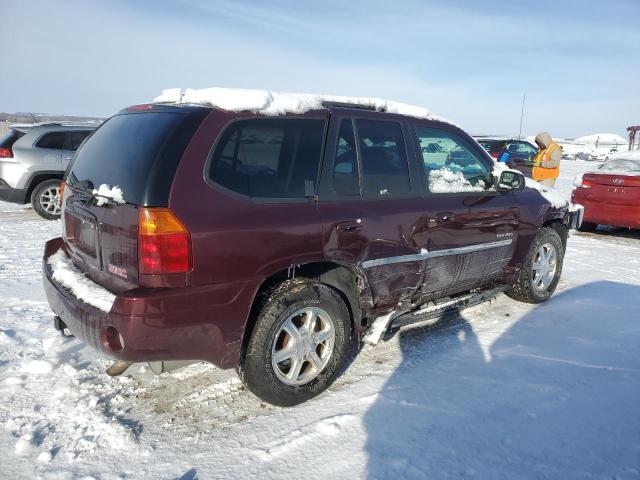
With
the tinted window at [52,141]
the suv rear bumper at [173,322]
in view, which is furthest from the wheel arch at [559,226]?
the tinted window at [52,141]

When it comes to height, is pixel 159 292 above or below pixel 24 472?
above

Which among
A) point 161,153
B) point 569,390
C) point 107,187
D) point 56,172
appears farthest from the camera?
point 56,172

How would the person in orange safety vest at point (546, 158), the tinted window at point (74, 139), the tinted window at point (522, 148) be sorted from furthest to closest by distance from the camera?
1. the tinted window at point (522, 148)
2. the person in orange safety vest at point (546, 158)
3. the tinted window at point (74, 139)

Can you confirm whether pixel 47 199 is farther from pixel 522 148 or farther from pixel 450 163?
pixel 522 148

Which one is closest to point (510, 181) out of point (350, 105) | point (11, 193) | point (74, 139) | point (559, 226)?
point (559, 226)

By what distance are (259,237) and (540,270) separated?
3430 mm

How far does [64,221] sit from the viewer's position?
3301mm

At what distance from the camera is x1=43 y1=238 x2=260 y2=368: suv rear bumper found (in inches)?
94.3

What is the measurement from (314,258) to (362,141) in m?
0.93

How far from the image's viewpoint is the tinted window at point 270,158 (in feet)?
8.70

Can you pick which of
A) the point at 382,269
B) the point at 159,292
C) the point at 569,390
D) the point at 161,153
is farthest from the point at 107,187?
the point at 569,390

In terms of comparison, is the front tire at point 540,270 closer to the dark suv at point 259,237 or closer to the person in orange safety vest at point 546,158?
the dark suv at point 259,237

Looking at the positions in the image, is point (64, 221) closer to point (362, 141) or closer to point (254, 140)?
point (254, 140)

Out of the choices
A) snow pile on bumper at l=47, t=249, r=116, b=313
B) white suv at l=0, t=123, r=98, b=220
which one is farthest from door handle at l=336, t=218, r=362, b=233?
white suv at l=0, t=123, r=98, b=220
